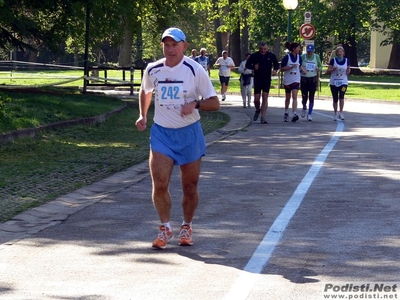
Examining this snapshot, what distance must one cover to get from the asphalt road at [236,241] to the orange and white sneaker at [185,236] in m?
0.11

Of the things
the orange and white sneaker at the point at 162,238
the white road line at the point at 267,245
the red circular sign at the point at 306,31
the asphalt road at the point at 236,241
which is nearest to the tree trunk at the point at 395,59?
the red circular sign at the point at 306,31

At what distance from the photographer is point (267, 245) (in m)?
8.04

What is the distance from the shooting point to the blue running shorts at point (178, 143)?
26.6ft

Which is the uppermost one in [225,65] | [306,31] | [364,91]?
[306,31]

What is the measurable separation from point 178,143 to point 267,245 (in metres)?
1.13

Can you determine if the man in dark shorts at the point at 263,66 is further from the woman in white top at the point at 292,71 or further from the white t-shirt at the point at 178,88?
the white t-shirt at the point at 178,88

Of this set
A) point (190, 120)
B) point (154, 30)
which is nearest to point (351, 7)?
point (154, 30)

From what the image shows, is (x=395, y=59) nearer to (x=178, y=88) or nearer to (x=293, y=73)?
(x=293, y=73)

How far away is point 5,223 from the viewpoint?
933cm

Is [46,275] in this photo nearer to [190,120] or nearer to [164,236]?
[164,236]

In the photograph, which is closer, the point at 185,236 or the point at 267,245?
the point at 267,245

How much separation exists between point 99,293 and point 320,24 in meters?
47.2

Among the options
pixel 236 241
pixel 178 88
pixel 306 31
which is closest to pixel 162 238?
pixel 236 241

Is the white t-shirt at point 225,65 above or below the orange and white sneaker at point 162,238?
above
